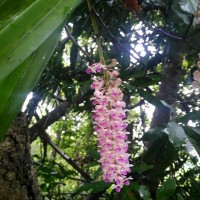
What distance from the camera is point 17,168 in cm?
94

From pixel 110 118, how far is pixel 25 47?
40cm

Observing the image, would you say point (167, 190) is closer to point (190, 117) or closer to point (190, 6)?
point (190, 117)

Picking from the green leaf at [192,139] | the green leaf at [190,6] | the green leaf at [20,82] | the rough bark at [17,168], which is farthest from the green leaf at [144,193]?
the green leaf at [20,82]

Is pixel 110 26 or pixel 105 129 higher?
pixel 110 26

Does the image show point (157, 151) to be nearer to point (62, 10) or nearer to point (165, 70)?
point (165, 70)

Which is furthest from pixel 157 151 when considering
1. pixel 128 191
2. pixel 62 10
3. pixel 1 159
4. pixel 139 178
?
pixel 62 10

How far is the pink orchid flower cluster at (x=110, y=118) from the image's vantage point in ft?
2.22

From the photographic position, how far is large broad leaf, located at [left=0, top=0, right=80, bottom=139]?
307mm

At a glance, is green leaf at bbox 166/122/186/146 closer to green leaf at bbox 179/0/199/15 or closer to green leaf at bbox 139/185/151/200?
green leaf at bbox 139/185/151/200

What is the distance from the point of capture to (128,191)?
131cm

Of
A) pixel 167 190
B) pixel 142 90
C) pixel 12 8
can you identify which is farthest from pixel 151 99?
pixel 12 8

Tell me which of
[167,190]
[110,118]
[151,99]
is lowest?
[167,190]

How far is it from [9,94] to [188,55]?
166cm

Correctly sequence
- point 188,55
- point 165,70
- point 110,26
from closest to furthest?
point 110,26
point 188,55
point 165,70
